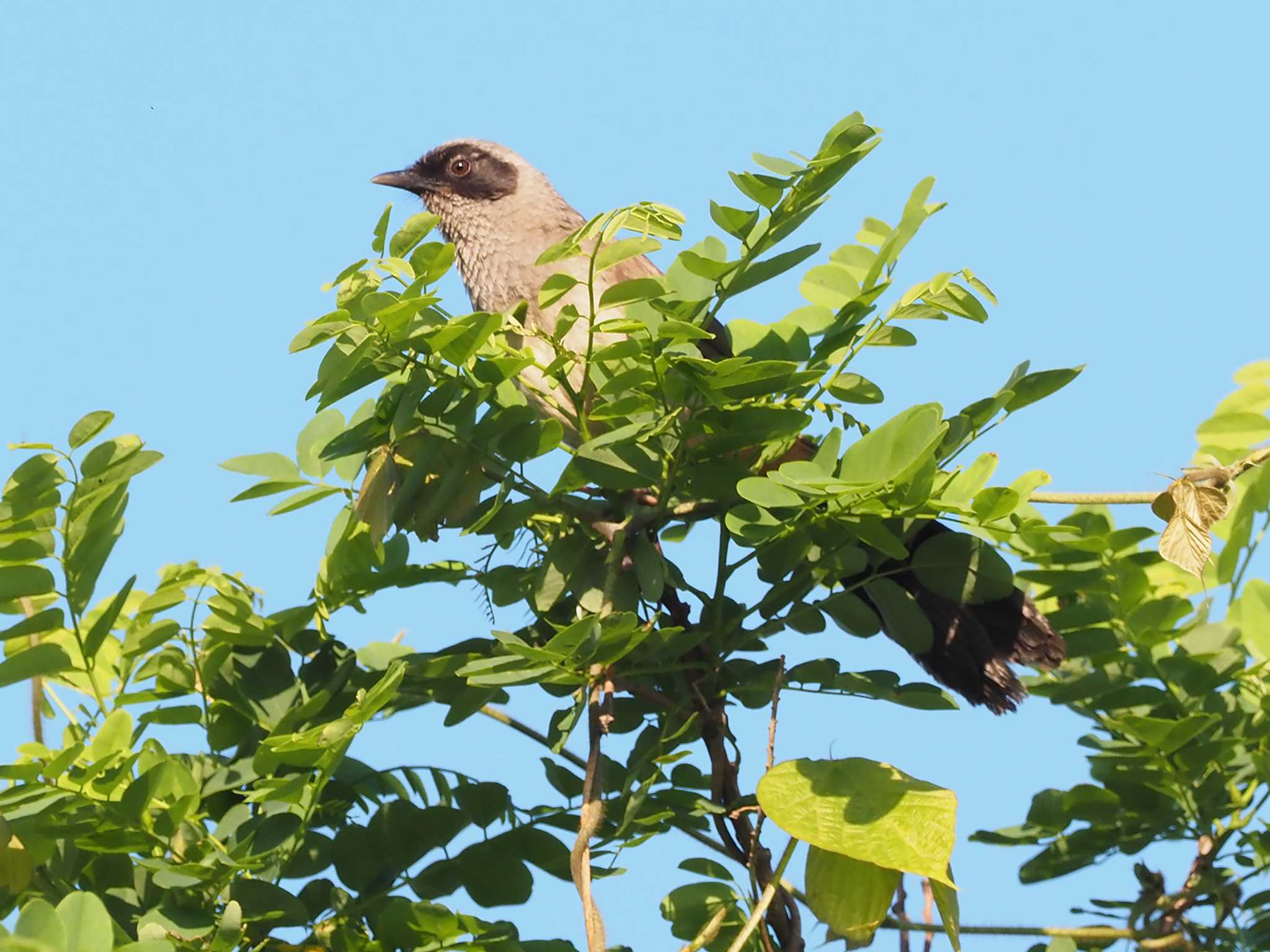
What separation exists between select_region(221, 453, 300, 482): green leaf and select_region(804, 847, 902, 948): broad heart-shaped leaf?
105 cm

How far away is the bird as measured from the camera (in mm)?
2387

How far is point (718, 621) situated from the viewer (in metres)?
2.11

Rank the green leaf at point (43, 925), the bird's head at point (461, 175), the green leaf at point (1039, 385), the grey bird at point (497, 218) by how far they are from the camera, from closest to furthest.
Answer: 1. the green leaf at point (43, 925)
2. the green leaf at point (1039, 385)
3. the grey bird at point (497, 218)
4. the bird's head at point (461, 175)

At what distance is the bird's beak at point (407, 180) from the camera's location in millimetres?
4523

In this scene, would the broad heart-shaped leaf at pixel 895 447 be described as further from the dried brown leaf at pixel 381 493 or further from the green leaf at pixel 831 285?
the dried brown leaf at pixel 381 493

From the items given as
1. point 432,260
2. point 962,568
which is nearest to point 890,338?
point 962,568

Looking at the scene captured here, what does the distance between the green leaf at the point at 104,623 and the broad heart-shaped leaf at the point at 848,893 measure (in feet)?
3.58

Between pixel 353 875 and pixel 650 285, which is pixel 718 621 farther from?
pixel 353 875

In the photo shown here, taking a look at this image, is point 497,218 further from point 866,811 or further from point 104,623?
point 866,811

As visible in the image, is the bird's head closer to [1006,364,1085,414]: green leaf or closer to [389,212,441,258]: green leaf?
[389,212,441,258]: green leaf

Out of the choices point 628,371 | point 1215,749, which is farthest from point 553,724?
point 1215,749

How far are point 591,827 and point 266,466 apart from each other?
2.71 feet

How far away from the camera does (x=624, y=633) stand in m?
1.90

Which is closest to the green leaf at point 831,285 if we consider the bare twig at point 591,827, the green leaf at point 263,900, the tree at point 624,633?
the tree at point 624,633
